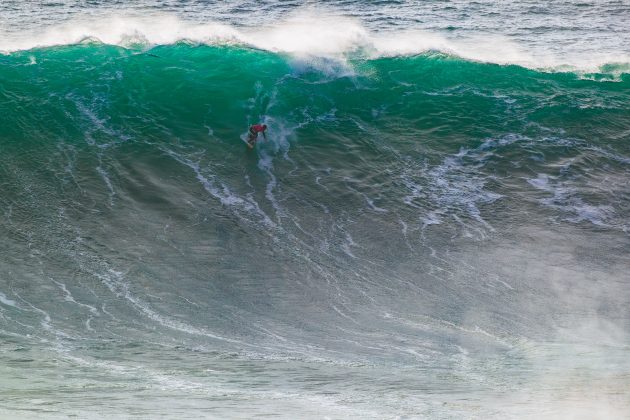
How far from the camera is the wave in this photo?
82.0 feet

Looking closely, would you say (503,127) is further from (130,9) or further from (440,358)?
(130,9)

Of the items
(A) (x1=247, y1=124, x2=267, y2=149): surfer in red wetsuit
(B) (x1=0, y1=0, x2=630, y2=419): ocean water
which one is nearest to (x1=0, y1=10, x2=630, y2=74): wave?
(B) (x1=0, y1=0, x2=630, y2=419): ocean water

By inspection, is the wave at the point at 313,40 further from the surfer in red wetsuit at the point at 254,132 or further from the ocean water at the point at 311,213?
the surfer in red wetsuit at the point at 254,132

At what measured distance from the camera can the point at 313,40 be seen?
25312 mm

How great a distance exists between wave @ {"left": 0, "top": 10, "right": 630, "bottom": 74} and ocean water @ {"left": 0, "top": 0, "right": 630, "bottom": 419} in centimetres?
11

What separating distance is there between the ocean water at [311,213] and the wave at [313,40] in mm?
115

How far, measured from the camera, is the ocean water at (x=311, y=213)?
36.0 ft

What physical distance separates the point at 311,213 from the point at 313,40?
991 centimetres

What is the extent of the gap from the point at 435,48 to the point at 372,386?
56.4 ft

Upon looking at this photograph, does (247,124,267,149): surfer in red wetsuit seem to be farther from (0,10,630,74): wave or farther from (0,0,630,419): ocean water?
(0,10,630,74): wave

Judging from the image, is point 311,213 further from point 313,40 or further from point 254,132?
point 313,40

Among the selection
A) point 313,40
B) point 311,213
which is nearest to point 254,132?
point 311,213

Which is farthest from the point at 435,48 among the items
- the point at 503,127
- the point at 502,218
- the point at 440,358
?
the point at 440,358

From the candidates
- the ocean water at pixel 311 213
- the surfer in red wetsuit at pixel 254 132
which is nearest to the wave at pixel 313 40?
the ocean water at pixel 311 213
